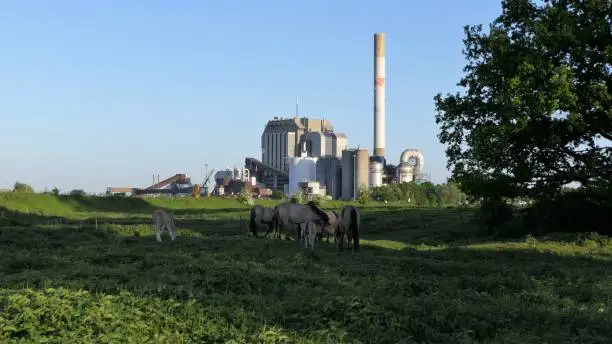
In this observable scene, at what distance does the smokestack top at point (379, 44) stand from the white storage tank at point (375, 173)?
93.2 feet

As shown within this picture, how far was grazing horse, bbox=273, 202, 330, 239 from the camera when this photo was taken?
32562mm

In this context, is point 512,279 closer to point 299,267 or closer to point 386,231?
point 299,267

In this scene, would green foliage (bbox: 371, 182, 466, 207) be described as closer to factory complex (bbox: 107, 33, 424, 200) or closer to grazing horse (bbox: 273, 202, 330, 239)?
factory complex (bbox: 107, 33, 424, 200)

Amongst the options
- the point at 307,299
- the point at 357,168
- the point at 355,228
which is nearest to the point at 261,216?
the point at 355,228

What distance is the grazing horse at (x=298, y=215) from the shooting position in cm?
3256

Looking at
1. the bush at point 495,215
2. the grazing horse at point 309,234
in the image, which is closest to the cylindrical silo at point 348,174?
the bush at point 495,215

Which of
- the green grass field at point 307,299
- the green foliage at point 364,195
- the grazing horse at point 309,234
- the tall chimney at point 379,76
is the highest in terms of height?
the tall chimney at point 379,76

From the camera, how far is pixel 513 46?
32344 mm

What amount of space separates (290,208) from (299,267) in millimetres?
14850

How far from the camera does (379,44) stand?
5910 inches

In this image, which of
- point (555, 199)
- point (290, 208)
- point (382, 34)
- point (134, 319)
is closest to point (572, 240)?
point (555, 199)

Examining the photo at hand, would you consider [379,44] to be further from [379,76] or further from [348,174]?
[348,174]

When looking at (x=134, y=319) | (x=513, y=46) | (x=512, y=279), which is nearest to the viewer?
(x=134, y=319)

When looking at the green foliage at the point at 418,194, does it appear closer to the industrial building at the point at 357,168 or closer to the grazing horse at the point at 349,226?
the industrial building at the point at 357,168
